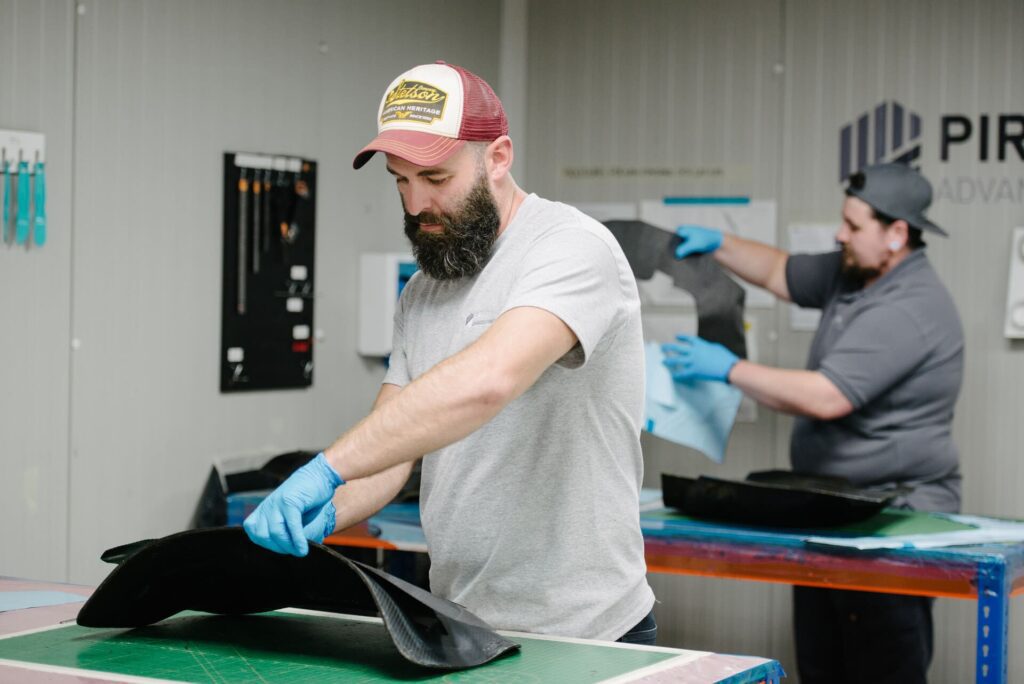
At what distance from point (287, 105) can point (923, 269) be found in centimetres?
174

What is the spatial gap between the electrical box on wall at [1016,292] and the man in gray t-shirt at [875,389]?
49 centimetres

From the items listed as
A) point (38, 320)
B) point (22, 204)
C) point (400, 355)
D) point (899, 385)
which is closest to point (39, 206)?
point (22, 204)

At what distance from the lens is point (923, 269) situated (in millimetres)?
3365

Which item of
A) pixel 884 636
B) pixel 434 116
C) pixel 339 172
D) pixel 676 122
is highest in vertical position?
pixel 676 122

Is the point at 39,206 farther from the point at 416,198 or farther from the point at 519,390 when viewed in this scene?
the point at 519,390

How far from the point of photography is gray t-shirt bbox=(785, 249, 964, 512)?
3232 mm

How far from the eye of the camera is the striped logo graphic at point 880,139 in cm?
392

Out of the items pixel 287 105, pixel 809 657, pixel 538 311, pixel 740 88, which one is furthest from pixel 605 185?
pixel 538 311

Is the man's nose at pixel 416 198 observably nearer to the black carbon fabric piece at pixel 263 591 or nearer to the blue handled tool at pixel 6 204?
the black carbon fabric piece at pixel 263 591

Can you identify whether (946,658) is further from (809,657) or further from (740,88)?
(740,88)

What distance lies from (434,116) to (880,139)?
8.32 ft

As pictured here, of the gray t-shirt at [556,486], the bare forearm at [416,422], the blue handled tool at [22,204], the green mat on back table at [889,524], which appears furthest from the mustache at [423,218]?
the green mat on back table at [889,524]

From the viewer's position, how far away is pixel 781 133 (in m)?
4.07

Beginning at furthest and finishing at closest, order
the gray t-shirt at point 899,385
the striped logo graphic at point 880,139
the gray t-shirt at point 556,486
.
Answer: the striped logo graphic at point 880,139, the gray t-shirt at point 899,385, the gray t-shirt at point 556,486
